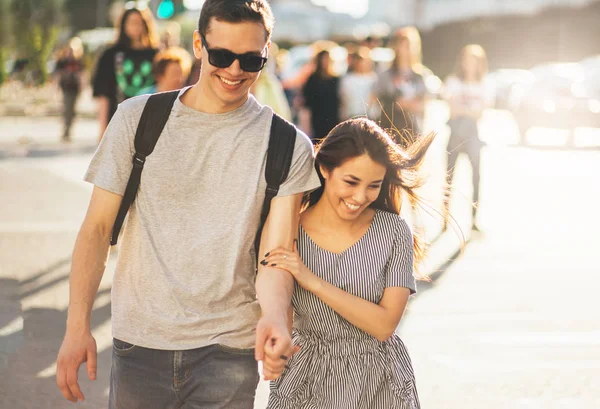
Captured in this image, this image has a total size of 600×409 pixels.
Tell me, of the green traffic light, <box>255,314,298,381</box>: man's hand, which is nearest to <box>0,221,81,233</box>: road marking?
the green traffic light

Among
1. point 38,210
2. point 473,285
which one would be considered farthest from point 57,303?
point 38,210

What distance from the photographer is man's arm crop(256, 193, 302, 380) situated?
2.89m

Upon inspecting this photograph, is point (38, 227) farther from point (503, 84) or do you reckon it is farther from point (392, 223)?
point (503, 84)

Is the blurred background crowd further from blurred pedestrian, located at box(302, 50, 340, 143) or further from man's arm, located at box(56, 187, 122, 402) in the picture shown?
man's arm, located at box(56, 187, 122, 402)

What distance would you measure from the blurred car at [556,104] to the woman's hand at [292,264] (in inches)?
865

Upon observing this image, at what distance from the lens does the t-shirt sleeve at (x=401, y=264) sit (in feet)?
11.4

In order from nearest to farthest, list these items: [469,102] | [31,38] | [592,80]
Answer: [469,102] → [592,80] → [31,38]

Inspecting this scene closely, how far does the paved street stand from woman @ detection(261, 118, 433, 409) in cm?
56

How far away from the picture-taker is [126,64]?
29.5 feet

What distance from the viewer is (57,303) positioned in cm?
751

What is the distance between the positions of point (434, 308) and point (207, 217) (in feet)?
15.6

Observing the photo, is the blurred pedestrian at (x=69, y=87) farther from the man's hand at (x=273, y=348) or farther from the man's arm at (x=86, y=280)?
the man's hand at (x=273, y=348)

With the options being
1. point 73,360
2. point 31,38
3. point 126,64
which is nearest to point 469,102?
point 126,64

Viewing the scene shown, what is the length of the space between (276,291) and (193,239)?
11.0 inches
